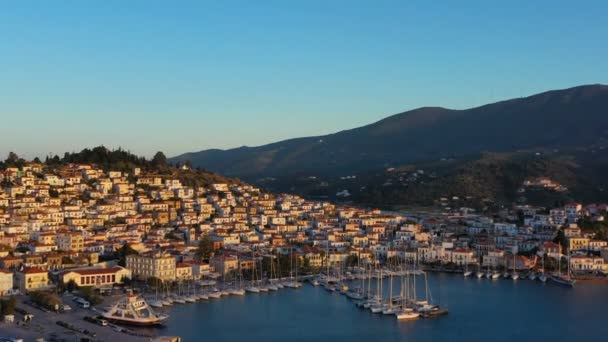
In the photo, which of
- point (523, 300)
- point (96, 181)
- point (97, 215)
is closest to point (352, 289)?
point (523, 300)

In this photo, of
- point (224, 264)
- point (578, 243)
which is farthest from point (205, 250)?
point (578, 243)

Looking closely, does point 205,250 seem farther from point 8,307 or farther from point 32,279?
point 8,307

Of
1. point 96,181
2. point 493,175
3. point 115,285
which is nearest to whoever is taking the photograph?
point 115,285

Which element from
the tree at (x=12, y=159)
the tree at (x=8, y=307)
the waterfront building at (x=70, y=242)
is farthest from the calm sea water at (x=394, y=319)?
the tree at (x=12, y=159)

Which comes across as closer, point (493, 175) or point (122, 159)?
point (122, 159)

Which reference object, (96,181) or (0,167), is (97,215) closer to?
(96,181)

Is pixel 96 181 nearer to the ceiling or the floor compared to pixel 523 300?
nearer to the ceiling

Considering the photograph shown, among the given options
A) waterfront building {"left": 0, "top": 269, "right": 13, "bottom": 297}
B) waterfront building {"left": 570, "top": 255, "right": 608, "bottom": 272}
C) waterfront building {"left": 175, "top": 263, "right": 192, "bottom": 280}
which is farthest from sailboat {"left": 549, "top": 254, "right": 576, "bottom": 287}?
waterfront building {"left": 0, "top": 269, "right": 13, "bottom": 297}
